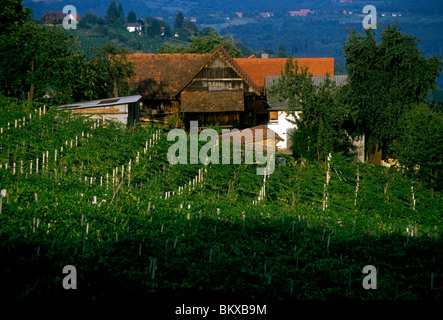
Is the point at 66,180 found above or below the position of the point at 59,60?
below

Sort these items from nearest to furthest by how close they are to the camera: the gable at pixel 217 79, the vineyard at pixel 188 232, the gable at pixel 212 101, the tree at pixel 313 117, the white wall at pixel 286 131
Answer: the vineyard at pixel 188 232
the tree at pixel 313 117
the white wall at pixel 286 131
the gable at pixel 212 101
the gable at pixel 217 79

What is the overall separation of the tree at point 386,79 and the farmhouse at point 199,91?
26.8 ft

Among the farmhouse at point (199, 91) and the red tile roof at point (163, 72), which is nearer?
the farmhouse at point (199, 91)

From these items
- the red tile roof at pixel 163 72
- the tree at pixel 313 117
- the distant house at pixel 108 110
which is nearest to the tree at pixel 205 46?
the red tile roof at pixel 163 72

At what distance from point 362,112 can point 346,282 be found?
28.1 metres

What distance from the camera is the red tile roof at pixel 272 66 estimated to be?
56594 millimetres

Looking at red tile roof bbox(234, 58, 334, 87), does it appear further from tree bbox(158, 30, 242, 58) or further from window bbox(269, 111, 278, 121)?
window bbox(269, 111, 278, 121)

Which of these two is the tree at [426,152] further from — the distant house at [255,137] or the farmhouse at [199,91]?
the farmhouse at [199,91]

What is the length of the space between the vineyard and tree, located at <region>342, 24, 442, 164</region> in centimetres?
1453

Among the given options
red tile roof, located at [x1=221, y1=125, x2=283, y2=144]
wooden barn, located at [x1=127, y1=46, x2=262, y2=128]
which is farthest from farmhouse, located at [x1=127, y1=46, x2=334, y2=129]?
red tile roof, located at [x1=221, y1=125, x2=283, y2=144]

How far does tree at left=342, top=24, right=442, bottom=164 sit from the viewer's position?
3766 cm
